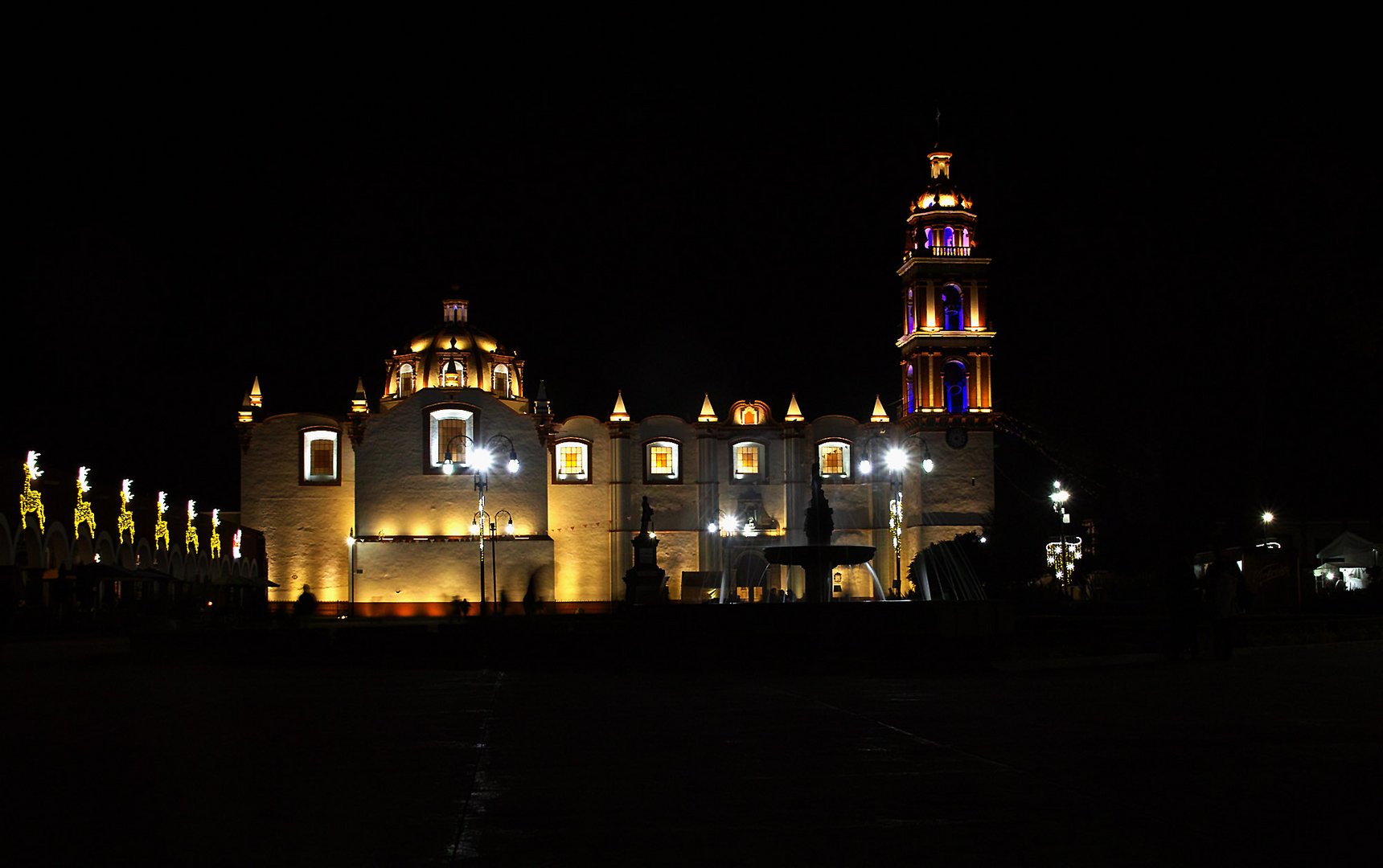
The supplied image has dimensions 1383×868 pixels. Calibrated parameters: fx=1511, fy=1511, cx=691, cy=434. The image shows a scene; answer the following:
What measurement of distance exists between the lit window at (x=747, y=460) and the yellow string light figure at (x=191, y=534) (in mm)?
20435

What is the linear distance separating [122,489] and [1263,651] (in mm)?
30130

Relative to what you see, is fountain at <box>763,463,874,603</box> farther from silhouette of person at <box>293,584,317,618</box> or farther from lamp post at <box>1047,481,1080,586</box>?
silhouette of person at <box>293,584,317,618</box>

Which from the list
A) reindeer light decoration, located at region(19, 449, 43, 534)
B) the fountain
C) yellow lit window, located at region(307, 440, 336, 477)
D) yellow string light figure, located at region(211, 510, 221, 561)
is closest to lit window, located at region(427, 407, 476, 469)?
yellow lit window, located at region(307, 440, 336, 477)

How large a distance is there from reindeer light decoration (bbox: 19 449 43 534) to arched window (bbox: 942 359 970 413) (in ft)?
117

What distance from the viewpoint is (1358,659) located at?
1847 centimetres

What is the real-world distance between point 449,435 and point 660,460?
27.0ft

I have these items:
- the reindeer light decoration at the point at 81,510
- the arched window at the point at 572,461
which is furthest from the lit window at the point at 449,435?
the reindeer light decoration at the point at 81,510

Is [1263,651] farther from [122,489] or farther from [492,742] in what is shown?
[122,489]

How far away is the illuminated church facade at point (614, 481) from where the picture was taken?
2253 inches

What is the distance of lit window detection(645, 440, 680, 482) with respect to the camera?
5909 cm

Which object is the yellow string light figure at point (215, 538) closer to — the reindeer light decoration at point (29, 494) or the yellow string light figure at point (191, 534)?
the yellow string light figure at point (191, 534)

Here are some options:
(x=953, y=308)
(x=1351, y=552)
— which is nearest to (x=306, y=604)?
(x=953, y=308)

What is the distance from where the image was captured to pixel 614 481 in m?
58.6

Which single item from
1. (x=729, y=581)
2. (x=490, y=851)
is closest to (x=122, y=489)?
(x=729, y=581)
